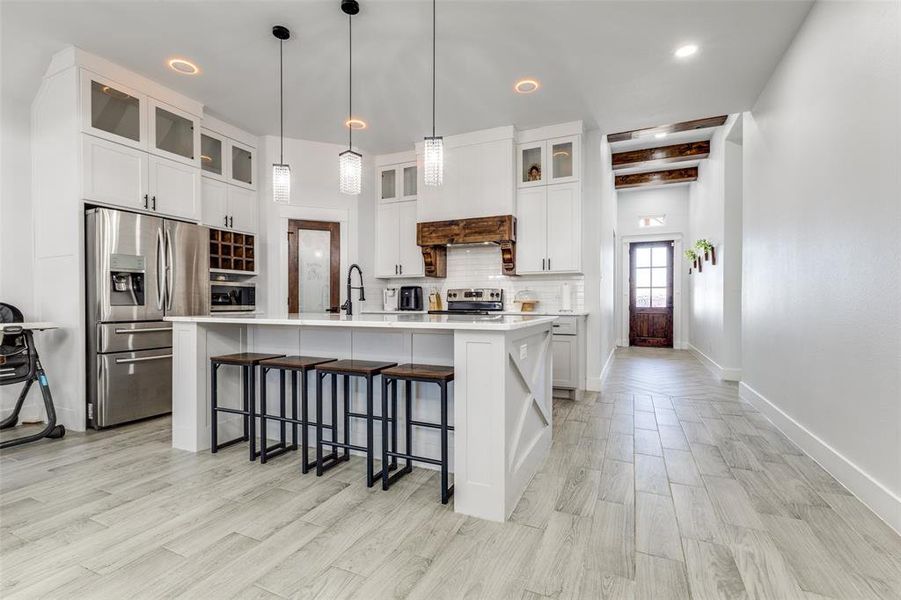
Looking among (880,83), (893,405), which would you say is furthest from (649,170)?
(893,405)

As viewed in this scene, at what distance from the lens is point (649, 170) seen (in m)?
7.80

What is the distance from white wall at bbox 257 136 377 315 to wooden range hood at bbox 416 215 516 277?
0.89m

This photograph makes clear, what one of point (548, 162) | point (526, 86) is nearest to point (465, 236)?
point (548, 162)

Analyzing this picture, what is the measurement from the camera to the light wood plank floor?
1.53 meters

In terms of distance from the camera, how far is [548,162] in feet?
15.9

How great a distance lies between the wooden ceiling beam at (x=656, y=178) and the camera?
25.0 feet

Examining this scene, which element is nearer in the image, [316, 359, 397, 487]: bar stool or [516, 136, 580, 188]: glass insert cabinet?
[316, 359, 397, 487]: bar stool

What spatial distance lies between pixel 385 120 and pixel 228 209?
199 cm

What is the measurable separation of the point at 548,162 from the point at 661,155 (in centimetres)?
294

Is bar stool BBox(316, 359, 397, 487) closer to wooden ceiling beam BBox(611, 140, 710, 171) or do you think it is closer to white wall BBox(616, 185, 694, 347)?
wooden ceiling beam BBox(611, 140, 710, 171)

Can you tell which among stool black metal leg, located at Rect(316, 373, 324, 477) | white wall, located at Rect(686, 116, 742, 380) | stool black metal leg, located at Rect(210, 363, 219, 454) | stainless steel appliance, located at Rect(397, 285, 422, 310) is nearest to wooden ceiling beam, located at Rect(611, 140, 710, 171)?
white wall, located at Rect(686, 116, 742, 380)

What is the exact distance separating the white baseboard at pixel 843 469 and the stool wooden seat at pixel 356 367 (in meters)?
2.47

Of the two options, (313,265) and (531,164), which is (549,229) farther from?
(313,265)

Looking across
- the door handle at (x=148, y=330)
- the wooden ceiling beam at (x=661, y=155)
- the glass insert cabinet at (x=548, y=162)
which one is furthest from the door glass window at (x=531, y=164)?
the door handle at (x=148, y=330)
